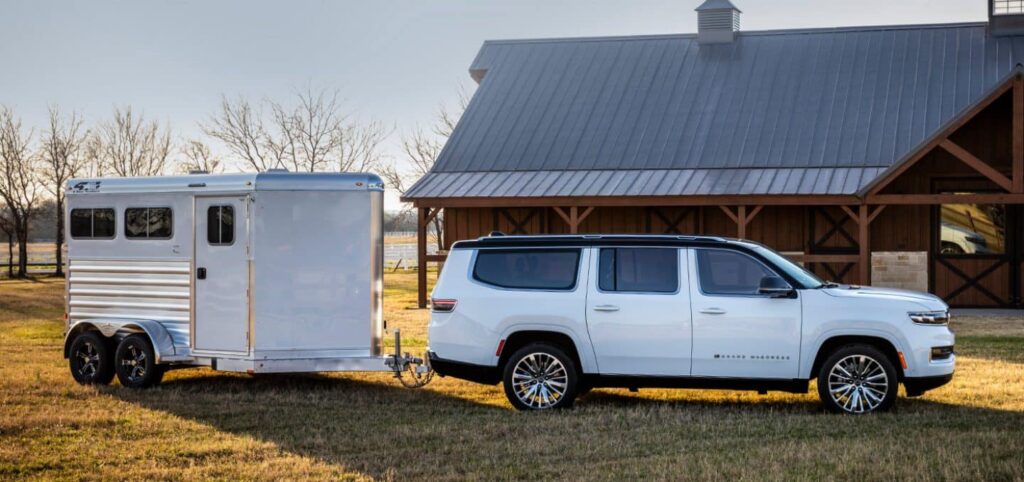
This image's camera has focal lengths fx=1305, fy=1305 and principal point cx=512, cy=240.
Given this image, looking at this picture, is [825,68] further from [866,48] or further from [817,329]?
[817,329]

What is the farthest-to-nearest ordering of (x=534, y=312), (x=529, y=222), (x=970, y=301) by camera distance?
(x=529, y=222) → (x=970, y=301) → (x=534, y=312)

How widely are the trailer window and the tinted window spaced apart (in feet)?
15.7

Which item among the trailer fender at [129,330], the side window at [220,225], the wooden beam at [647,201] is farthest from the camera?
the wooden beam at [647,201]

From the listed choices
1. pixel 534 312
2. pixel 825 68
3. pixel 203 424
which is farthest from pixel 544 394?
pixel 825 68

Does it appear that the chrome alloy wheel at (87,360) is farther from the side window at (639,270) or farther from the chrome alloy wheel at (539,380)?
the side window at (639,270)

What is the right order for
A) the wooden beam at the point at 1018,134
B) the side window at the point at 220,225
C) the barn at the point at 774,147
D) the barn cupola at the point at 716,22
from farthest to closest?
the barn cupola at the point at 716,22, the barn at the point at 774,147, the wooden beam at the point at 1018,134, the side window at the point at 220,225

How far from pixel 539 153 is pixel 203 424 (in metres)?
19.8

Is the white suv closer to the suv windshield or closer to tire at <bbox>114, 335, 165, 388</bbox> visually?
the suv windshield

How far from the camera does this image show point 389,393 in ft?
46.7

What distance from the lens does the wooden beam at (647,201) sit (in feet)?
86.8

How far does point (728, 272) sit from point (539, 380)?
6.95 ft

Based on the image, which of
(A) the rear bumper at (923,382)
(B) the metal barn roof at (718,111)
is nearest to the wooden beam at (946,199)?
(B) the metal barn roof at (718,111)

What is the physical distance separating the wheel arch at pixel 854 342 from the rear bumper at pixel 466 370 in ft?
10.1

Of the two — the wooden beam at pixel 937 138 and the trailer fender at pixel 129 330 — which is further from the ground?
the wooden beam at pixel 937 138
